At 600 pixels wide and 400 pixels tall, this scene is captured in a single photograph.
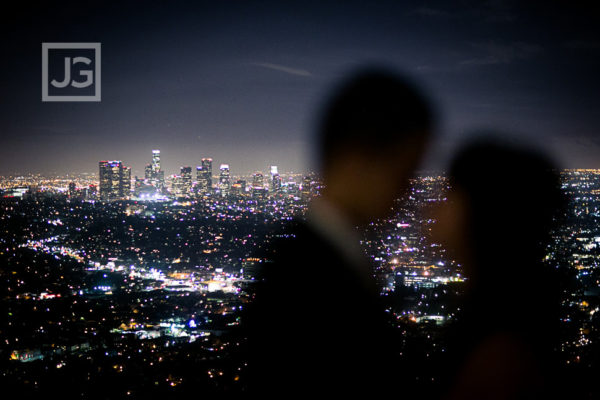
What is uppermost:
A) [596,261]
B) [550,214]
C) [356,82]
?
[356,82]

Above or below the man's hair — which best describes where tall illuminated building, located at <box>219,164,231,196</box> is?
below

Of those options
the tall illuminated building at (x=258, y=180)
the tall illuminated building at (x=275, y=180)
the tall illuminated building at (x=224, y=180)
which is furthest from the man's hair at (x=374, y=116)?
the tall illuminated building at (x=224, y=180)

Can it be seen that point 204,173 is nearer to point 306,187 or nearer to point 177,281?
point 177,281

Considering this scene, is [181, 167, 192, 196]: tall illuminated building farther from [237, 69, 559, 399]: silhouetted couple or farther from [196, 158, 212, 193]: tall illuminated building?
[237, 69, 559, 399]: silhouetted couple

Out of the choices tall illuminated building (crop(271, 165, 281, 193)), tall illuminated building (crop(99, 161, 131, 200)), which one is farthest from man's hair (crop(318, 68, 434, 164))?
tall illuminated building (crop(99, 161, 131, 200))

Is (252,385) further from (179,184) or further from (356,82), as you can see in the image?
(179,184)

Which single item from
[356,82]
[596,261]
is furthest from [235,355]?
[596,261]

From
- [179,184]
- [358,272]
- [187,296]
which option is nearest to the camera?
[358,272]

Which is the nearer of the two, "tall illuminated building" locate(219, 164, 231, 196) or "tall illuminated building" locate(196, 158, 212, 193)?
"tall illuminated building" locate(219, 164, 231, 196)
